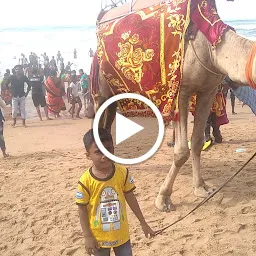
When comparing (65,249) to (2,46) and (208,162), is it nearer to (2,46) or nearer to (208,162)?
(208,162)

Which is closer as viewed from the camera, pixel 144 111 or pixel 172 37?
pixel 172 37

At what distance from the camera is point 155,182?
508 centimetres

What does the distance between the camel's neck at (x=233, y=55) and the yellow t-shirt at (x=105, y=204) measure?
139cm

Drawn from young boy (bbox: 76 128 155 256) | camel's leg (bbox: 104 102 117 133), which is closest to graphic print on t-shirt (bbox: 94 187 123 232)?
young boy (bbox: 76 128 155 256)

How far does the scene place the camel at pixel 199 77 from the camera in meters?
3.35

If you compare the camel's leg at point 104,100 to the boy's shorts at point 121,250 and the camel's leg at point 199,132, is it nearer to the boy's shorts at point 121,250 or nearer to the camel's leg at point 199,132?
the camel's leg at point 199,132

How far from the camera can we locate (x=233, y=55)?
337 cm

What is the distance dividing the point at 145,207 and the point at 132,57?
1584 mm

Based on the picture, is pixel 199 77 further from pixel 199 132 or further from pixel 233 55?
pixel 199 132

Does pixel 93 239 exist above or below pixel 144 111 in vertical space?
below

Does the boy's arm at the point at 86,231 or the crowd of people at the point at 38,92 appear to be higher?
the boy's arm at the point at 86,231

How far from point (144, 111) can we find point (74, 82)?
9752 mm

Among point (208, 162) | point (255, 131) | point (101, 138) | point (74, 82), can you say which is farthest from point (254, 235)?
point (74, 82)
